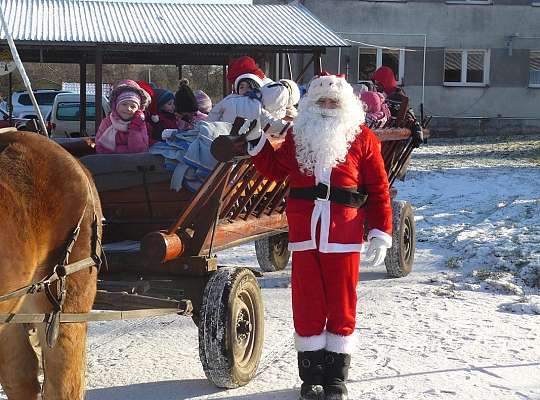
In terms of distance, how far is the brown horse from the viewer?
3012 mm

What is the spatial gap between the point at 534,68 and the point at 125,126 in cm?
2544

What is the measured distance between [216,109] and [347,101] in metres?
1.66

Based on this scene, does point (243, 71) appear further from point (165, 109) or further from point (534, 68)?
point (534, 68)

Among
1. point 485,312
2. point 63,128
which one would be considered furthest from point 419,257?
point 63,128

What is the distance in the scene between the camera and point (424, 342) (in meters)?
5.32

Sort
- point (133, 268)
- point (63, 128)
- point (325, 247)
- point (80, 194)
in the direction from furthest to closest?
point (63, 128)
point (133, 268)
point (325, 247)
point (80, 194)

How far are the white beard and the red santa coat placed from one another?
0.13 ft

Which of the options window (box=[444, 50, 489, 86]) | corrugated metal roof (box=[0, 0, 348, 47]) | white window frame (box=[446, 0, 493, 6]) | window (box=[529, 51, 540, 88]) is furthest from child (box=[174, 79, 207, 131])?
window (box=[529, 51, 540, 88])

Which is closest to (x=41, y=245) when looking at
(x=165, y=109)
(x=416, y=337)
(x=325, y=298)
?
(x=325, y=298)

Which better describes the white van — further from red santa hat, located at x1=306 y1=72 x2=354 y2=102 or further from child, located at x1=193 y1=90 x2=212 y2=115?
red santa hat, located at x1=306 y1=72 x2=354 y2=102

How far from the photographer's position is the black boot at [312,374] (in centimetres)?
421

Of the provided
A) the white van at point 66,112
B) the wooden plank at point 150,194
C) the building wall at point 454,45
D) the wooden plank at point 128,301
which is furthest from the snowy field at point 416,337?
the building wall at point 454,45

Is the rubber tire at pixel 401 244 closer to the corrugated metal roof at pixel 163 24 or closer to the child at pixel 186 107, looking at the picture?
the child at pixel 186 107

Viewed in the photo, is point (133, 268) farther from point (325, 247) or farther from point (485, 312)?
point (485, 312)
